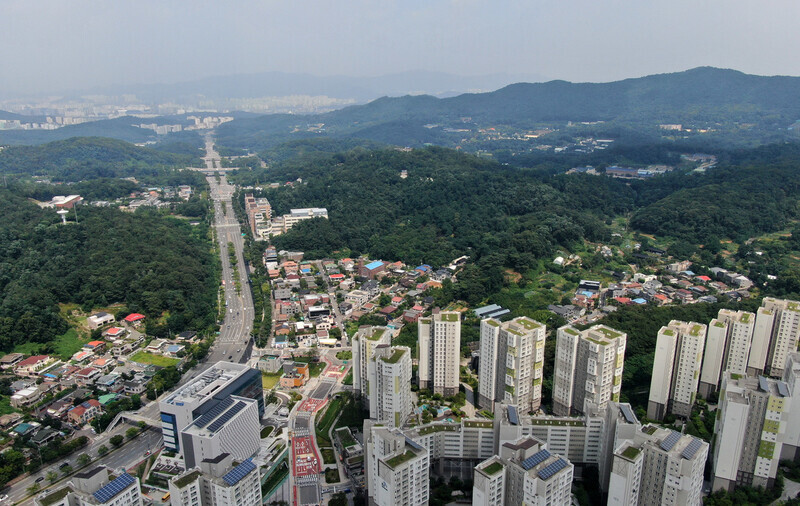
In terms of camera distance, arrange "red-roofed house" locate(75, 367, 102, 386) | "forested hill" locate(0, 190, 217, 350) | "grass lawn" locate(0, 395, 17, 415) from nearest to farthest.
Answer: "grass lawn" locate(0, 395, 17, 415) < "red-roofed house" locate(75, 367, 102, 386) < "forested hill" locate(0, 190, 217, 350)

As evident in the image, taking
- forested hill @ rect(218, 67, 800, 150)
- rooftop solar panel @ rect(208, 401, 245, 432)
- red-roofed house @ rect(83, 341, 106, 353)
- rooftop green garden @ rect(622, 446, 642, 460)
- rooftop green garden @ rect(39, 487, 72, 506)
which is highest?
forested hill @ rect(218, 67, 800, 150)

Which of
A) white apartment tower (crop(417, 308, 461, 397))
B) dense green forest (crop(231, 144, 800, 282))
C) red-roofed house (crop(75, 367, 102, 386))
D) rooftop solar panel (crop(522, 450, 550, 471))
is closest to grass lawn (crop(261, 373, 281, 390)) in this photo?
white apartment tower (crop(417, 308, 461, 397))

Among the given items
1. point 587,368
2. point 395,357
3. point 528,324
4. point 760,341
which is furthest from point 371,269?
point 760,341

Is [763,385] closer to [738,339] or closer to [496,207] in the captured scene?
[738,339]

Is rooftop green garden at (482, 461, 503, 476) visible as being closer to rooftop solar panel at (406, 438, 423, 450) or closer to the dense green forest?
rooftop solar panel at (406, 438, 423, 450)

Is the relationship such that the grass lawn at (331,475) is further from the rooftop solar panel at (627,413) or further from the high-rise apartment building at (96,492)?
the rooftop solar panel at (627,413)

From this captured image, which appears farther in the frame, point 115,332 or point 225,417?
point 115,332
